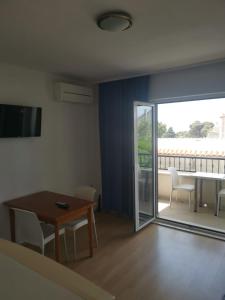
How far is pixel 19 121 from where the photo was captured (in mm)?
3113

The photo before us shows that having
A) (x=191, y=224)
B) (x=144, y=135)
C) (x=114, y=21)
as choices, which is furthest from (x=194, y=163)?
(x=114, y=21)

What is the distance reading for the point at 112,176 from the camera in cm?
432

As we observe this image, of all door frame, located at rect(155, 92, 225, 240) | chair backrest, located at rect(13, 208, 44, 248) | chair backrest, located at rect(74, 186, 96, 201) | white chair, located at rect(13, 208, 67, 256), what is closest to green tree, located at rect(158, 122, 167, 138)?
door frame, located at rect(155, 92, 225, 240)

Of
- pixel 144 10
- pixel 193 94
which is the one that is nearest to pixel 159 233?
pixel 193 94

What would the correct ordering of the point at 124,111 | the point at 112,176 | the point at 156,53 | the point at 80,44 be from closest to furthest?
the point at 80,44, the point at 156,53, the point at 124,111, the point at 112,176

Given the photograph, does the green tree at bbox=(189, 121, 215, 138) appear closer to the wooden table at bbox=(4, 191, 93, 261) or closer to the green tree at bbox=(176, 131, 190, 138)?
the green tree at bbox=(176, 131, 190, 138)

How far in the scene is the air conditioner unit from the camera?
3.66 m

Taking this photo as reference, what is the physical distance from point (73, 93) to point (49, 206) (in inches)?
75.4

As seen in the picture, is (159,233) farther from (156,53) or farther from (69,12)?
(69,12)

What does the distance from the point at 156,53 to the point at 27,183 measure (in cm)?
242

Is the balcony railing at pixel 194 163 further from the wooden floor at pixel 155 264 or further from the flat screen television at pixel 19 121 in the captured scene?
the flat screen television at pixel 19 121

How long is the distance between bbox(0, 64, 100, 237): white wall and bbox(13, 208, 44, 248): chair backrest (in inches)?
24.0

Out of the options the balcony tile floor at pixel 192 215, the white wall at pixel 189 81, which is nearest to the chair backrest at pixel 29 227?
the balcony tile floor at pixel 192 215

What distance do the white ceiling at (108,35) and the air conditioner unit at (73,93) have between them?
336mm
